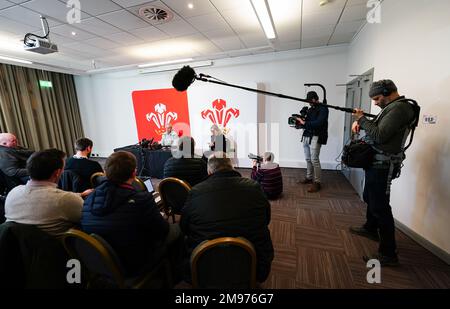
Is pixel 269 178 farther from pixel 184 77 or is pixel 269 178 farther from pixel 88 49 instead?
pixel 88 49

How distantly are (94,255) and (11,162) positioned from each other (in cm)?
224

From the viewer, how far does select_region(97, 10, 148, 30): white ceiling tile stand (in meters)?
2.66

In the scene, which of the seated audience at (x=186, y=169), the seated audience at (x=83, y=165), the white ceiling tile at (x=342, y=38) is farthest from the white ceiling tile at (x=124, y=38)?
the white ceiling tile at (x=342, y=38)

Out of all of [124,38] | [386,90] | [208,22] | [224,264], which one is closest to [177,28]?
[208,22]

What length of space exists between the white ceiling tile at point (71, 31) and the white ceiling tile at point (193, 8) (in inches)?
64.4

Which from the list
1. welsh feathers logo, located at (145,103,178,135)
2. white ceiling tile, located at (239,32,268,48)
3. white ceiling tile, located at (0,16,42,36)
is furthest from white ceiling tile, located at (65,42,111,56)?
white ceiling tile, located at (239,32,268,48)

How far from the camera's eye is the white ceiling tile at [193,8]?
A: 7.98 feet

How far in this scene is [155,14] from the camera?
271 centimetres

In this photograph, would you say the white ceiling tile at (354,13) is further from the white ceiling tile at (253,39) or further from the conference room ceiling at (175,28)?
the white ceiling tile at (253,39)

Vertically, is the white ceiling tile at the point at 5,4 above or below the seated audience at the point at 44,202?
above
